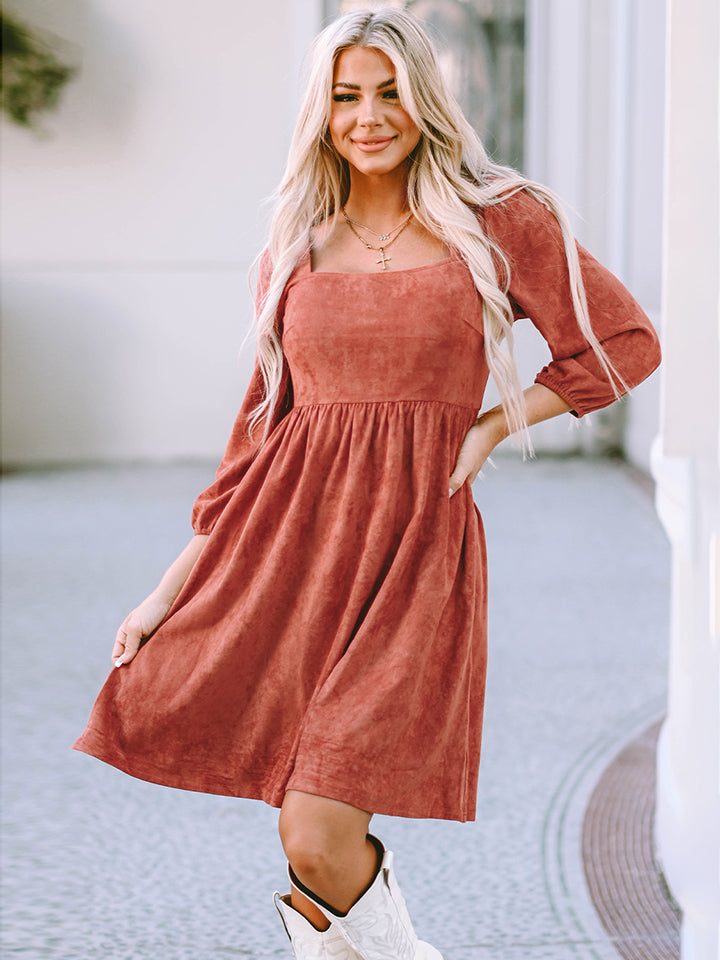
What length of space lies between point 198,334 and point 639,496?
308cm

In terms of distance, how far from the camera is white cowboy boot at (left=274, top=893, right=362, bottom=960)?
5.75ft

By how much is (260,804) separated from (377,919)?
1.57m

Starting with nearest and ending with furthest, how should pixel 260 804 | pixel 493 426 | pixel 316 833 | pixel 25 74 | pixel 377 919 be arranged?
pixel 316 833, pixel 377 919, pixel 493 426, pixel 260 804, pixel 25 74

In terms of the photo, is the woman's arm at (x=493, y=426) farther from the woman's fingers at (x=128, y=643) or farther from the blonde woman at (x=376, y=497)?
the woman's fingers at (x=128, y=643)

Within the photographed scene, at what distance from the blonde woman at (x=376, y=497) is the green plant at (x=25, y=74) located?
20.6 feet

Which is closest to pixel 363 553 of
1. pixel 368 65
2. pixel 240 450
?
pixel 240 450

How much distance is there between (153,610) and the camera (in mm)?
1900

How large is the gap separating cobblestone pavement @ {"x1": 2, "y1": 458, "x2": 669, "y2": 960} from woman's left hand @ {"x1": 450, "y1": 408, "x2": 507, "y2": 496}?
117 cm

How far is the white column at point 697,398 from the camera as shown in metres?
2.29

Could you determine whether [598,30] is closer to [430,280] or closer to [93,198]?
[93,198]

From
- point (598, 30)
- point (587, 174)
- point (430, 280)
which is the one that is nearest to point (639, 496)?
point (587, 174)

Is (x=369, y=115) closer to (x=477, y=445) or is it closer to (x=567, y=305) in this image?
(x=567, y=305)

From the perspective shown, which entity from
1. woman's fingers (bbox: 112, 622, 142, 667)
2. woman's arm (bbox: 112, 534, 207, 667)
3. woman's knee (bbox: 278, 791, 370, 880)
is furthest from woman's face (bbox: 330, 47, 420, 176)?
woman's knee (bbox: 278, 791, 370, 880)

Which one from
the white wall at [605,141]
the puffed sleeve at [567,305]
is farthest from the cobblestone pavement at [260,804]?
the white wall at [605,141]
